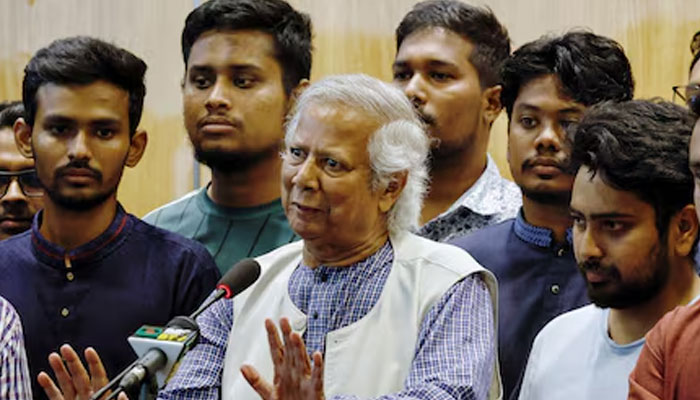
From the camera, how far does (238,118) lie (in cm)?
338

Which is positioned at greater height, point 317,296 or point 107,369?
point 317,296

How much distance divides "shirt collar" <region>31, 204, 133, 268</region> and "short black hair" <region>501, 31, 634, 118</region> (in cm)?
102

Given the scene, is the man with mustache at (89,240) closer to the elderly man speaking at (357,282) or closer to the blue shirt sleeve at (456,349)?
the elderly man speaking at (357,282)

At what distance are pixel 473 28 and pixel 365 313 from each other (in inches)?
52.9

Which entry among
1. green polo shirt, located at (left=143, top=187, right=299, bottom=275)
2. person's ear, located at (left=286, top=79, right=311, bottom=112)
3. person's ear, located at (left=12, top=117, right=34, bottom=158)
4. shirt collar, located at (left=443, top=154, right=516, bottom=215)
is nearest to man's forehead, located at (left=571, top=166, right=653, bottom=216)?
shirt collar, located at (left=443, top=154, right=516, bottom=215)

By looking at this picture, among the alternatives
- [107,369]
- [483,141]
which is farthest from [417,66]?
[107,369]

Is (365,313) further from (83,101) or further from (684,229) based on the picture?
(83,101)

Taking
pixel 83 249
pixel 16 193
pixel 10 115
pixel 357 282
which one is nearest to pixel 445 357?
pixel 357 282

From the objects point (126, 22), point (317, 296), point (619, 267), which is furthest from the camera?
point (126, 22)

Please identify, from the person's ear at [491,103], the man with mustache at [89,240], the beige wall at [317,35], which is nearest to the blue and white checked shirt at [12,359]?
the man with mustache at [89,240]

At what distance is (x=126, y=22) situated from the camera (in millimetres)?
4898

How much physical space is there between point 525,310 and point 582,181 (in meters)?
0.46

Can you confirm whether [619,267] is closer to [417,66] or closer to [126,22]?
[417,66]

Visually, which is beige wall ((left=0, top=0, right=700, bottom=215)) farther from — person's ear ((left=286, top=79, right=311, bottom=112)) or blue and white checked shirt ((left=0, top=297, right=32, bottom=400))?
blue and white checked shirt ((left=0, top=297, right=32, bottom=400))
